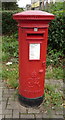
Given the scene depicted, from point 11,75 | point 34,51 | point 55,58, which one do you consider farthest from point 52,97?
point 55,58

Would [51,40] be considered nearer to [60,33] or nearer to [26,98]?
[60,33]

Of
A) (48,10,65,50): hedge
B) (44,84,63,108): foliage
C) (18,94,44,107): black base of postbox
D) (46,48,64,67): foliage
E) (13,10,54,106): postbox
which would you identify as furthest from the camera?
(48,10,65,50): hedge

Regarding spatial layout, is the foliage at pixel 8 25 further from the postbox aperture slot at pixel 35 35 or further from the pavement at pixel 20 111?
the postbox aperture slot at pixel 35 35

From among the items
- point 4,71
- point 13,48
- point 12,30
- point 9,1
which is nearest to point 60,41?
point 13,48

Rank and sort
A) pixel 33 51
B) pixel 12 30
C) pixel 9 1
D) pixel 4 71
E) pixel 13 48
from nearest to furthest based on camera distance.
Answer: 1. pixel 33 51
2. pixel 4 71
3. pixel 13 48
4. pixel 12 30
5. pixel 9 1

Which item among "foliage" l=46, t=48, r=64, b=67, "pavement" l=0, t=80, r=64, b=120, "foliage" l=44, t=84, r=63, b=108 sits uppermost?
"foliage" l=46, t=48, r=64, b=67

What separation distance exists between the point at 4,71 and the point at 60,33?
7.20 feet

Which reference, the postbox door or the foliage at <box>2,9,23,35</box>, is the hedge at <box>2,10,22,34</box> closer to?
the foliage at <box>2,9,23,35</box>

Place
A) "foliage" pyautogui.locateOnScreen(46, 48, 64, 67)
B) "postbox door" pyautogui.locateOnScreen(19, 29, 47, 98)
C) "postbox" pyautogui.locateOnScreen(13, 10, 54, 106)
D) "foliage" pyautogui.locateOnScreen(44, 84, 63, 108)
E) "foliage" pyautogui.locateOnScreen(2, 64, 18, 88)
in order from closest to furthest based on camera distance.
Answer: "postbox" pyautogui.locateOnScreen(13, 10, 54, 106), "postbox door" pyautogui.locateOnScreen(19, 29, 47, 98), "foliage" pyautogui.locateOnScreen(44, 84, 63, 108), "foliage" pyautogui.locateOnScreen(2, 64, 18, 88), "foliage" pyautogui.locateOnScreen(46, 48, 64, 67)

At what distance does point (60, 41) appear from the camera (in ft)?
16.8

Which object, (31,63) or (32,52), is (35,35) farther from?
(31,63)

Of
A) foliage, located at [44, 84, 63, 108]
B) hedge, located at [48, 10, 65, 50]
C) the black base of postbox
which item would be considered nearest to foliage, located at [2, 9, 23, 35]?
hedge, located at [48, 10, 65, 50]

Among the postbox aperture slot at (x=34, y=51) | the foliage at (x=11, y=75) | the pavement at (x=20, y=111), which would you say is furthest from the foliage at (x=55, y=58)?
the postbox aperture slot at (x=34, y=51)

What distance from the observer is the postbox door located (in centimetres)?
242
